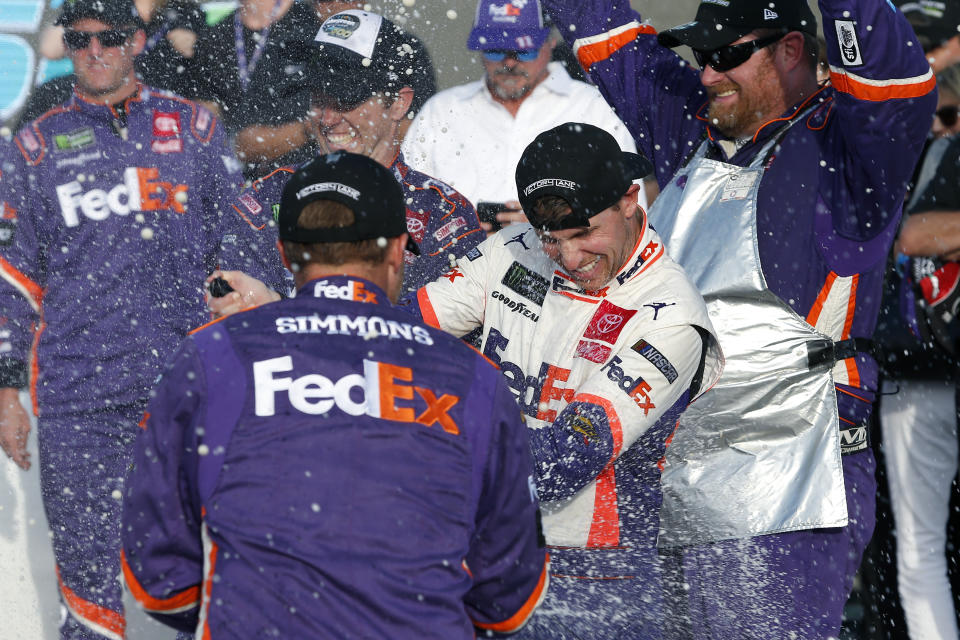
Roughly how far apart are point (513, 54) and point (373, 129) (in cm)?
105

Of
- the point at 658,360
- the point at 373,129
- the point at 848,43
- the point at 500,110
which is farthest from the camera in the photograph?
the point at 500,110

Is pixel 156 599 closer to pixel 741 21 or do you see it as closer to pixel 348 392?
pixel 348 392

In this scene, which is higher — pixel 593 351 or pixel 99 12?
pixel 99 12

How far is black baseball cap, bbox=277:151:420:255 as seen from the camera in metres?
2.36

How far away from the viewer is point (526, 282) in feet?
10.9

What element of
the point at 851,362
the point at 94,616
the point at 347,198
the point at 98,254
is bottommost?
the point at 94,616

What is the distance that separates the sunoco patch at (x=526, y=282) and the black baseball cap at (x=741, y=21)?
3.17 ft

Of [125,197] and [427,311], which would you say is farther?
[125,197]

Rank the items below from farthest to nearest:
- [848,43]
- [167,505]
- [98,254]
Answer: [98,254], [848,43], [167,505]

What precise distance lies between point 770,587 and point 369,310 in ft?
5.64

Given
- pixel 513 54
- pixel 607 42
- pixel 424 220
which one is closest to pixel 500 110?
pixel 513 54

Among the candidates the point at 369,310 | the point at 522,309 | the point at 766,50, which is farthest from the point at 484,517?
the point at 766,50

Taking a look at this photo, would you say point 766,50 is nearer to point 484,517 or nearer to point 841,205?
point 841,205

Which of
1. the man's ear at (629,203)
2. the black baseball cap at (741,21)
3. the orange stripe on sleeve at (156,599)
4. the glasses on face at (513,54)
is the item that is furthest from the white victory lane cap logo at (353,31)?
the orange stripe on sleeve at (156,599)
